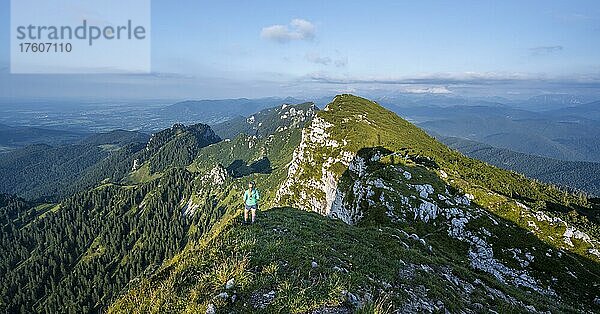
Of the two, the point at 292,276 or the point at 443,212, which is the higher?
the point at 292,276

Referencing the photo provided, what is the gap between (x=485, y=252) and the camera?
44.5 meters

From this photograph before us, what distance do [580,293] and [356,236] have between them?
1338 inches

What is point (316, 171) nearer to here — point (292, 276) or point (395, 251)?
point (395, 251)

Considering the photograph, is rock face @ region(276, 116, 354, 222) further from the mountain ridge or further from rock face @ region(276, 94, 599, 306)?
rock face @ region(276, 94, 599, 306)

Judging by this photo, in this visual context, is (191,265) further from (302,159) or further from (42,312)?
(42,312)

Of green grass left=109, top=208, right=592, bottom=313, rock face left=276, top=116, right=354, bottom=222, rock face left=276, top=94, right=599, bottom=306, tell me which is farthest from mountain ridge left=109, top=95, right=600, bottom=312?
rock face left=276, top=116, right=354, bottom=222

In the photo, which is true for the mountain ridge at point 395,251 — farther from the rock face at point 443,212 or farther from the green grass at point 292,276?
the rock face at point 443,212

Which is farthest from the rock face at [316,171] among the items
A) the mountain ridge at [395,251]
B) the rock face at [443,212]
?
the rock face at [443,212]

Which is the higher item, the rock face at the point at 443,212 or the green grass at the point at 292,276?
the green grass at the point at 292,276

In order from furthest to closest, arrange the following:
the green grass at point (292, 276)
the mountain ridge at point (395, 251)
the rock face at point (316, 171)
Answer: the rock face at point (316, 171) < the mountain ridge at point (395, 251) < the green grass at point (292, 276)

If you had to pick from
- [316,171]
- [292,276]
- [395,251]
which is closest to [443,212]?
[395,251]

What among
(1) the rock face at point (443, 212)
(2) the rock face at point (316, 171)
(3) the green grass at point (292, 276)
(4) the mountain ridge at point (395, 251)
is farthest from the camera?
(2) the rock face at point (316, 171)

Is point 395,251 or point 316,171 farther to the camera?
point 316,171

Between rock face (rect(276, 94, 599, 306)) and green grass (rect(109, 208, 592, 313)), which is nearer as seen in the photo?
green grass (rect(109, 208, 592, 313))
